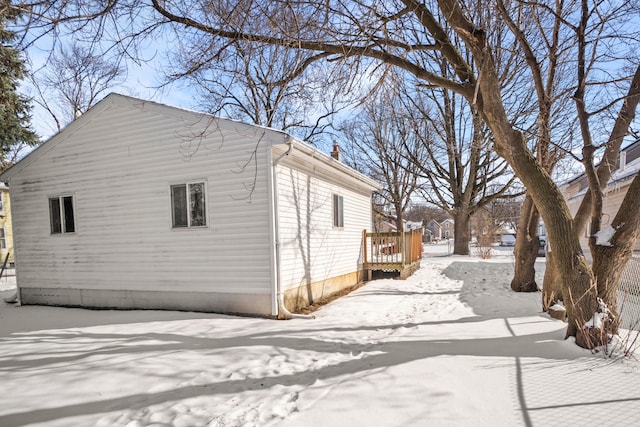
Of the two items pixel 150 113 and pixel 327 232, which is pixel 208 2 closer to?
pixel 150 113

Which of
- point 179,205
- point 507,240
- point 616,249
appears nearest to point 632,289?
point 616,249

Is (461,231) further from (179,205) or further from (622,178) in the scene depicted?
Answer: (179,205)

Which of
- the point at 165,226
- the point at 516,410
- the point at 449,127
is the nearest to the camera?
the point at 516,410

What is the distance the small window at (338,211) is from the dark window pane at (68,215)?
21.0 ft

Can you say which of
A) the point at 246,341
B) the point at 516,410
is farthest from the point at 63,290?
the point at 516,410

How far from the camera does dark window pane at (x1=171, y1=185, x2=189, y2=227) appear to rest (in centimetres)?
688

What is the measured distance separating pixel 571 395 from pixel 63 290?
32.0 feet

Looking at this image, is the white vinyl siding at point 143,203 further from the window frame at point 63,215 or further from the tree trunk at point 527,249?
the tree trunk at point 527,249

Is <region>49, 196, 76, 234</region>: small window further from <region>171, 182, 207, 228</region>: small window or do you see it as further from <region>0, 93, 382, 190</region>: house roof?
<region>171, 182, 207, 228</region>: small window

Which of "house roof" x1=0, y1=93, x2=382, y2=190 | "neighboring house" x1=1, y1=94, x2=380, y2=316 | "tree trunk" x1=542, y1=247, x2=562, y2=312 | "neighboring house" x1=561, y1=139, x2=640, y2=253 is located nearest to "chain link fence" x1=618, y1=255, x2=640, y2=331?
"tree trunk" x1=542, y1=247, x2=562, y2=312

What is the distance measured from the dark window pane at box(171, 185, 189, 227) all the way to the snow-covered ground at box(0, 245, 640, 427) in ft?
6.45

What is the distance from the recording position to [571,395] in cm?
279

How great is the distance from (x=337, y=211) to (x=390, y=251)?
348 centimetres

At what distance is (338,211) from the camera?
9.49m
